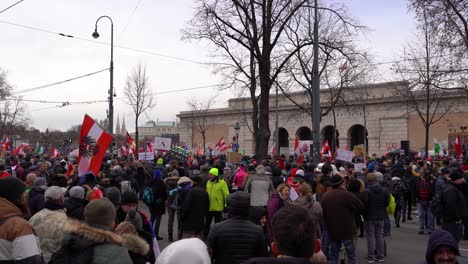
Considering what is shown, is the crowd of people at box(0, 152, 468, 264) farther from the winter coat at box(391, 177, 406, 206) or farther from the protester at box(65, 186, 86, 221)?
the winter coat at box(391, 177, 406, 206)

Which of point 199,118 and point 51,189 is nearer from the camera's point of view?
point 51,189

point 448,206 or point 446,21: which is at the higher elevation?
point 446,21

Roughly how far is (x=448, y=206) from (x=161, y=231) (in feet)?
25.7

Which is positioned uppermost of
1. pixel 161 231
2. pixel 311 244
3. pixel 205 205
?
pixel 311 244

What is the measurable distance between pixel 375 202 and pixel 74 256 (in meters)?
8.04

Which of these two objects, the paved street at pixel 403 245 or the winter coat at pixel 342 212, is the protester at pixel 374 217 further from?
the winter coat at pixel 342 212

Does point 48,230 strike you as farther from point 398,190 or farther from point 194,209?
point 398,190

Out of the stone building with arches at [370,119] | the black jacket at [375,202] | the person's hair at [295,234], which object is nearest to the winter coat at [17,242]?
the person's hair at [295,234]

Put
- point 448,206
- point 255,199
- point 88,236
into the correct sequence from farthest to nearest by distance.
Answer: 1. point 255,199
2. point 448,206
3. point 88,236

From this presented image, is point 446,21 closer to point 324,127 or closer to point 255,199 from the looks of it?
point 255,199

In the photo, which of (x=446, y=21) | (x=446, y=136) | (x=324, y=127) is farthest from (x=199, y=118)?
(x=446, y=21)

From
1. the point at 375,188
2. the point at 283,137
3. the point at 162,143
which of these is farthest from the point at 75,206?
the point at 283,137

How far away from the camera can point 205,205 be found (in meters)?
9.97

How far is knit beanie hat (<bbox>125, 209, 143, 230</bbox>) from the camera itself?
534cm
